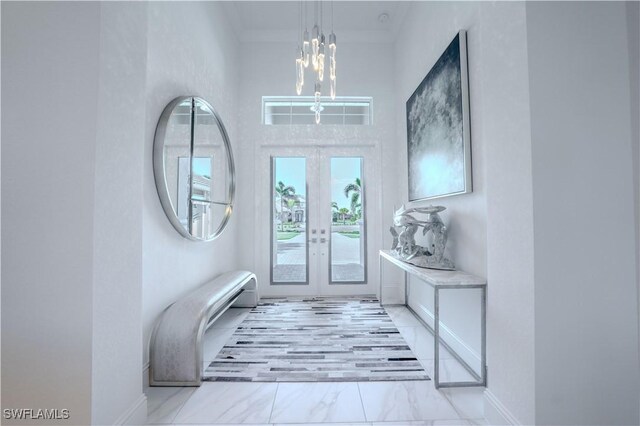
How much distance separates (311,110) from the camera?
13.3 ft

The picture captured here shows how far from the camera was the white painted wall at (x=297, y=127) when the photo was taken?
3.97 meters

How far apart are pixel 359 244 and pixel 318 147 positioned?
1.57m

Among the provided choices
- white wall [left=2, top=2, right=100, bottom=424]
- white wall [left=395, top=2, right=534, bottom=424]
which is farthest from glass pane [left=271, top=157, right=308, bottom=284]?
white wall [left=2, top=2, right=100, bottom=424]

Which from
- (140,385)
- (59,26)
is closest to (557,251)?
(140,385)

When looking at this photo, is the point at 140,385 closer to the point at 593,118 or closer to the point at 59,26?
the point at 59,26

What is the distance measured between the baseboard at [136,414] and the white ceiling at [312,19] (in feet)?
13.8

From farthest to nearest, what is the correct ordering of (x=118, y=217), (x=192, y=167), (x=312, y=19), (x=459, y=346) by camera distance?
(x=312, y=19) → (x=192, y=167) → (x=459, y=346) → (x=118, y=217)

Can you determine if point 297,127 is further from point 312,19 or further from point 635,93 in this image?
point 635,93

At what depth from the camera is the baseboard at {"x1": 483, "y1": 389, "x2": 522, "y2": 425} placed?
1367 millimetres

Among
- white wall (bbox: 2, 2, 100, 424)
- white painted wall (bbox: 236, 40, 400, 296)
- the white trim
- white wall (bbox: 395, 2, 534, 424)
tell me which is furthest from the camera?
white painted wall (bbox: 236, 40, 400, 296)

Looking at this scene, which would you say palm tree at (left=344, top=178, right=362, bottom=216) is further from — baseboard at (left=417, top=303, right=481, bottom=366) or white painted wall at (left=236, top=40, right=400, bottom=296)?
baseboard at (left=417, top=303, right=481, bottom=366)

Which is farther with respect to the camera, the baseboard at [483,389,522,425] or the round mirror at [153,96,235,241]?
the round mirror at [153,96,235,241]

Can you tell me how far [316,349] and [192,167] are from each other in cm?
197

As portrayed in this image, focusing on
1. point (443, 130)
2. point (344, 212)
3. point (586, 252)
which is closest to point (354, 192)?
point (344, 212)
